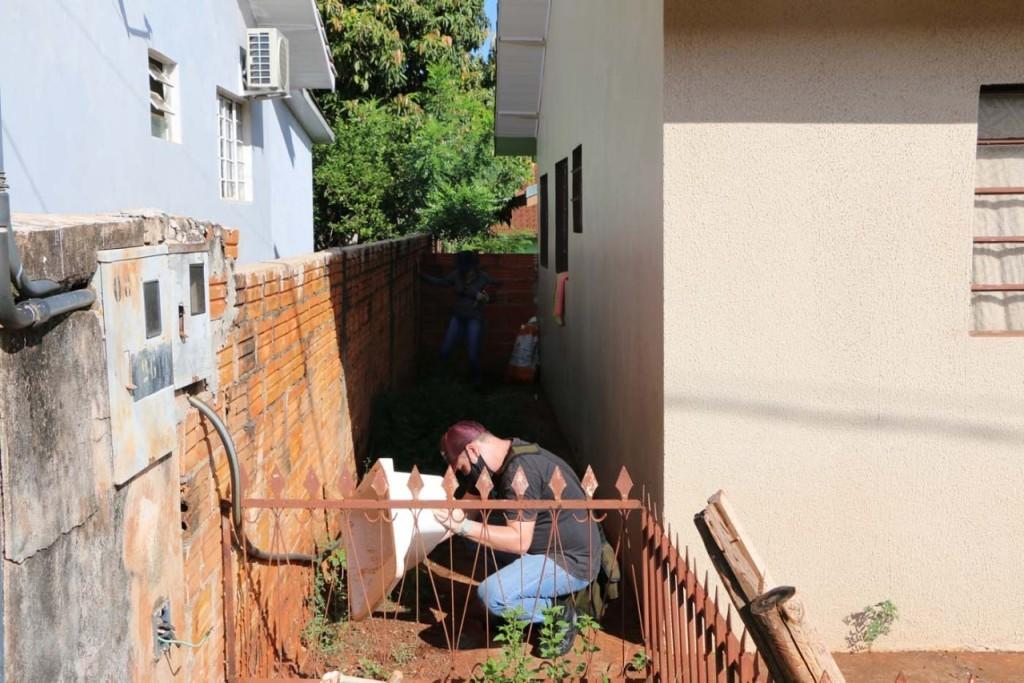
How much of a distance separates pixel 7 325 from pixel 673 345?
3.17 meters

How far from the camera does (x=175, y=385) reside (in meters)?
3.14

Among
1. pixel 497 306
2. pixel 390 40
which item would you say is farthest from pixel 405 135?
pixel 497 306

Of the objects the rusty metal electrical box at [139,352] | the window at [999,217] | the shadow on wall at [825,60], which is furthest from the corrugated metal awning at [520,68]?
the rusty metal electrical box at [139,352]

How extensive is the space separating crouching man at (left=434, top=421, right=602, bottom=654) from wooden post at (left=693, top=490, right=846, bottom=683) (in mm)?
2182

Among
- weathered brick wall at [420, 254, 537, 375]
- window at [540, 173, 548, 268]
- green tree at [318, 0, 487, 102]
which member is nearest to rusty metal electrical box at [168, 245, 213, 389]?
window at [540, 173, 548, 268]

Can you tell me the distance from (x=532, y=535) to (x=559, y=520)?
0.60ft

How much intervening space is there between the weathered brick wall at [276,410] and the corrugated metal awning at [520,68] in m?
4.20

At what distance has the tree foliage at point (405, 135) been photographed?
1819 centimetres

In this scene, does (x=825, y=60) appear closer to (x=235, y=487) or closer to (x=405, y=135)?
(x=235, y=487)

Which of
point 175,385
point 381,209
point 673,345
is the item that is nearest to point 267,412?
point 175,385

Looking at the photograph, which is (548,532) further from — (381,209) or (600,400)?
(381,209)

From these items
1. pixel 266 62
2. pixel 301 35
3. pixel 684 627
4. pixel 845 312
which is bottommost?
pixel 684 627

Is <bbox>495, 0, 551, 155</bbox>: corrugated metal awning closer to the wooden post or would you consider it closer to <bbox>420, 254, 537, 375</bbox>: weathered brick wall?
<bbox>420, 254, 537, 375</bbox>: weathered brick wall

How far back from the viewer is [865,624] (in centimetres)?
482
